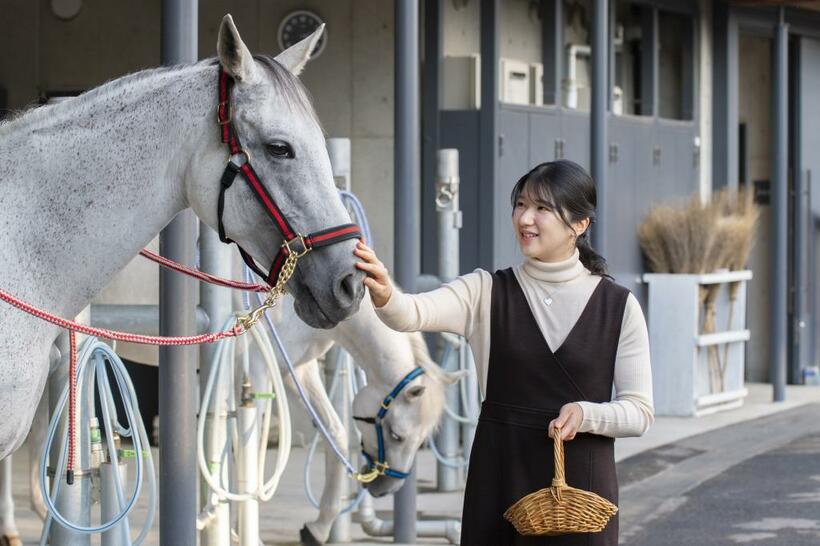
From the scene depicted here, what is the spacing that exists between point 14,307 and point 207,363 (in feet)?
6.62

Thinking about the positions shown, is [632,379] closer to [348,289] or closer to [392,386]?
[348,289]

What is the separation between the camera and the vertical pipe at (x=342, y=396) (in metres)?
6.03

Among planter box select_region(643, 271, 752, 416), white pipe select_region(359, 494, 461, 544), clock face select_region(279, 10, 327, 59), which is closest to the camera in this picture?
white pipe select_region(359, 494, 461, 544)

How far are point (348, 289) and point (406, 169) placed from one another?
2907 mm

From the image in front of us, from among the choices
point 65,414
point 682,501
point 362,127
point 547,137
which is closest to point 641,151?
point 547,137

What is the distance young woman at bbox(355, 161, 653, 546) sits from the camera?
10.1 ft

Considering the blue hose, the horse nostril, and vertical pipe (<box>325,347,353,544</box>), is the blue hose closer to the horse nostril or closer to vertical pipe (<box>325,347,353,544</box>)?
the horse nostril

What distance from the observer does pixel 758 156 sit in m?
13.4

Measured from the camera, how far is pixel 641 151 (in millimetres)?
10953

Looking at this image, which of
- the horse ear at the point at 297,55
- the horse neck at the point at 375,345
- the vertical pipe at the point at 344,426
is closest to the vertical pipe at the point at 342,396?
the vertical pipe at the point at 344,426

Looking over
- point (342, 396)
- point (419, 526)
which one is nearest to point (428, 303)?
point (419, 526)

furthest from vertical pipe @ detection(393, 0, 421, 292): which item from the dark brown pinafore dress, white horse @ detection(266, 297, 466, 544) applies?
the dark brown pinafore dress

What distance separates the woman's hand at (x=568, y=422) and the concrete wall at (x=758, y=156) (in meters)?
10.6

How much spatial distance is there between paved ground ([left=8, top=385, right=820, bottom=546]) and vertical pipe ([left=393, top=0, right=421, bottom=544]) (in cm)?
23
